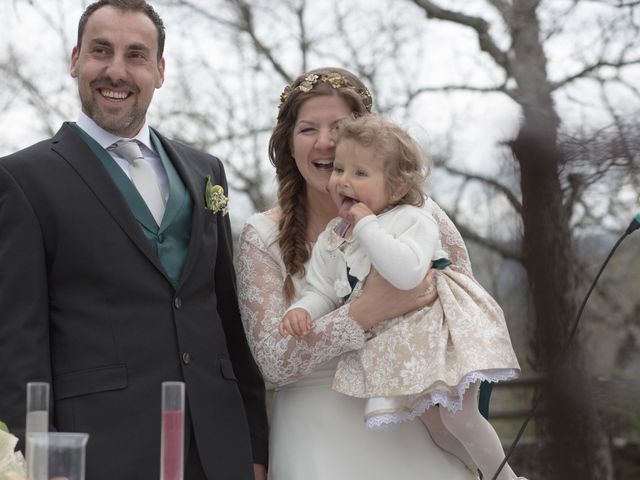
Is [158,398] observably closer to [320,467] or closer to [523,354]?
[320,467]

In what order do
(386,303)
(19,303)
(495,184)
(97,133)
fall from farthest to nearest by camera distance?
(495,184) → (97,133) → (386,303) → (19,303)

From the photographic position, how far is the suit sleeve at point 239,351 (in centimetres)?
351

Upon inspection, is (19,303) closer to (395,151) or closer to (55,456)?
(55,456)

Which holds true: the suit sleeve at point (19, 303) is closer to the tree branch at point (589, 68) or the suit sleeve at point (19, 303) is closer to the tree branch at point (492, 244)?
the tree branch at point (492, 244)

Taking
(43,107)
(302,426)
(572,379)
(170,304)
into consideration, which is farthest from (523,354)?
(43,107)

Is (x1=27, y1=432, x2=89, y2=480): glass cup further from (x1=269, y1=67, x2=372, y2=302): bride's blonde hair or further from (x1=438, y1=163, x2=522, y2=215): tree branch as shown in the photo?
(x1=438, y1=163, x2=522, y2=215): tree branch

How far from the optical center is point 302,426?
3.38 meters

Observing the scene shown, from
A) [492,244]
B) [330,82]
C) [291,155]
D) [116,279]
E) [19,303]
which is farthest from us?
[492,244]

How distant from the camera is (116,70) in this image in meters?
3.21

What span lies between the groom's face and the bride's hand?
0.91 metres

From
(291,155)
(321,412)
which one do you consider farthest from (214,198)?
(321,412)

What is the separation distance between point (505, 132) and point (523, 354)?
5.12 feet

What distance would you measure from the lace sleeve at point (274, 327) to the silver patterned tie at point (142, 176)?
408mm

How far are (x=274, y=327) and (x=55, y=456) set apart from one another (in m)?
1.39
